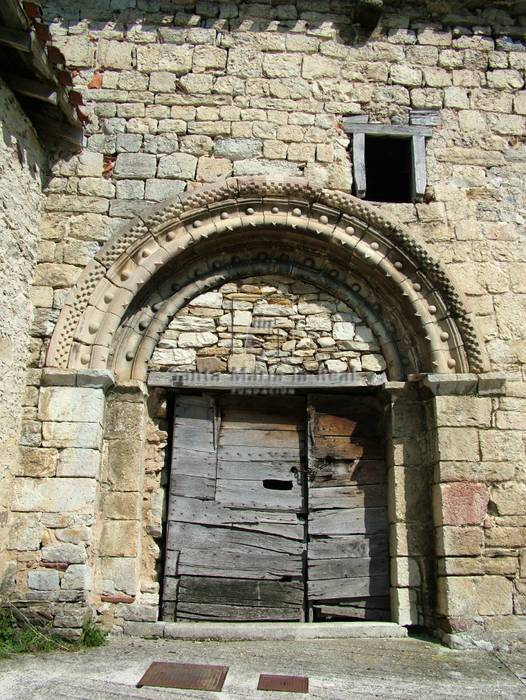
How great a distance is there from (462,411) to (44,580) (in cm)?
336

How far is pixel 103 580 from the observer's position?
15.3 feet

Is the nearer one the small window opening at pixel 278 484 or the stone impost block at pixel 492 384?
the stone impost block at pixel 492 384

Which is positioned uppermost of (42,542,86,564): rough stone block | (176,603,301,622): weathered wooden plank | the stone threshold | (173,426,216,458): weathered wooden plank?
(173,426,216,458): weathered wooden plank

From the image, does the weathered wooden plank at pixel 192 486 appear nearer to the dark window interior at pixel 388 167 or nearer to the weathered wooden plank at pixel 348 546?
the weathered wooden plank at pixel 348 546

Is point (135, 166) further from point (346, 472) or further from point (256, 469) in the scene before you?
point (346, 472)

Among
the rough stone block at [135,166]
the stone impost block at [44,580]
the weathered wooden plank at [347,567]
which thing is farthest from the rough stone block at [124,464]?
the rough stone block at [135,166]

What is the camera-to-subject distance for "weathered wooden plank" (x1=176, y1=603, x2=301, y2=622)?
4918mm

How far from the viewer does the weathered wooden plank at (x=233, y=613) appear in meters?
4.92

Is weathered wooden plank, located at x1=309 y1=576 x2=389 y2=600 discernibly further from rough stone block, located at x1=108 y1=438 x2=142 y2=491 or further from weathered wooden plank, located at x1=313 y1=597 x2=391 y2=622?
rough stone block, located at x1=108 y1=438 x2=142 y2=491

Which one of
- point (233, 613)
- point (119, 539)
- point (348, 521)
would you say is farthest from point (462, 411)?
point (119, 539)

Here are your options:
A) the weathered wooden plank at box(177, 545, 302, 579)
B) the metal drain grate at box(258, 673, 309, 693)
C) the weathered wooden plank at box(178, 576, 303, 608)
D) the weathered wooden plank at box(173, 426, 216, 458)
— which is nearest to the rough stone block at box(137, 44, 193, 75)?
the weathered wooden plank at box(173, 426, 216, 458)

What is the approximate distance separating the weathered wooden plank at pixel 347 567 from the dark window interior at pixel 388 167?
3225mm

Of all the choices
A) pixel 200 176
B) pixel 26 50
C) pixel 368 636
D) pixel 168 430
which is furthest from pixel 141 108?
pixel 368 636

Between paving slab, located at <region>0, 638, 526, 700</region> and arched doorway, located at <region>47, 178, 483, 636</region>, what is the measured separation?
0.51 m
